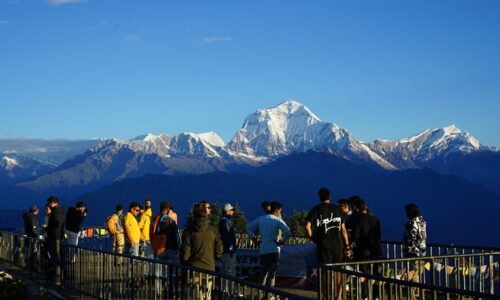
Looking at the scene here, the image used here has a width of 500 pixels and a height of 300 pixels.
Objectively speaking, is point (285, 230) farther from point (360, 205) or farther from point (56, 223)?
point (56, 223)

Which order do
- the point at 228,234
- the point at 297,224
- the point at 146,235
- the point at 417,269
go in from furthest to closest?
the point at 297,224 → the point at 146,235 → the point at 228,234 → the point at 417,269

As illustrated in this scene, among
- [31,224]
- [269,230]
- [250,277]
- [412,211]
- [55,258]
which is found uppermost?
[412,211]

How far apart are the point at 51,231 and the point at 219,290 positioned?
25.1 feet

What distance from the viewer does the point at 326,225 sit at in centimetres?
1140

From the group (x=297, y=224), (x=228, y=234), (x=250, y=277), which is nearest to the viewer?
(x=228, y=234)

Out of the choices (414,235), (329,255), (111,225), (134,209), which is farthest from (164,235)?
(414,235)

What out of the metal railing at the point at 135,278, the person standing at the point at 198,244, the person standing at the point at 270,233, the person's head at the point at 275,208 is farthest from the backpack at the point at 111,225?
the person standing at the point at 198,244

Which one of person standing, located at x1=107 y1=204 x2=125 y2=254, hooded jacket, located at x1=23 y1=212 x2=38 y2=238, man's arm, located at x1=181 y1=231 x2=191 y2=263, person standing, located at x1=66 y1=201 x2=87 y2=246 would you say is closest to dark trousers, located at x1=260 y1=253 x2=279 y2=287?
man's arm, located at x1=181 y1=231 x2=191 y2=263

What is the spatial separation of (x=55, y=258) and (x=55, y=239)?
0.42 meters

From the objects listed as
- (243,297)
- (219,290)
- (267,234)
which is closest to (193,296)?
(219,290)

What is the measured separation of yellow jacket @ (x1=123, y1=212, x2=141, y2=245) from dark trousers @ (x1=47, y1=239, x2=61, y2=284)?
148 cm

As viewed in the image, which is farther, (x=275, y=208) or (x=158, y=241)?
(x=158, y=241)

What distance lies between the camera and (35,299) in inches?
582

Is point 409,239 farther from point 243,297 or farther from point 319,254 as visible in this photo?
point 243,297
